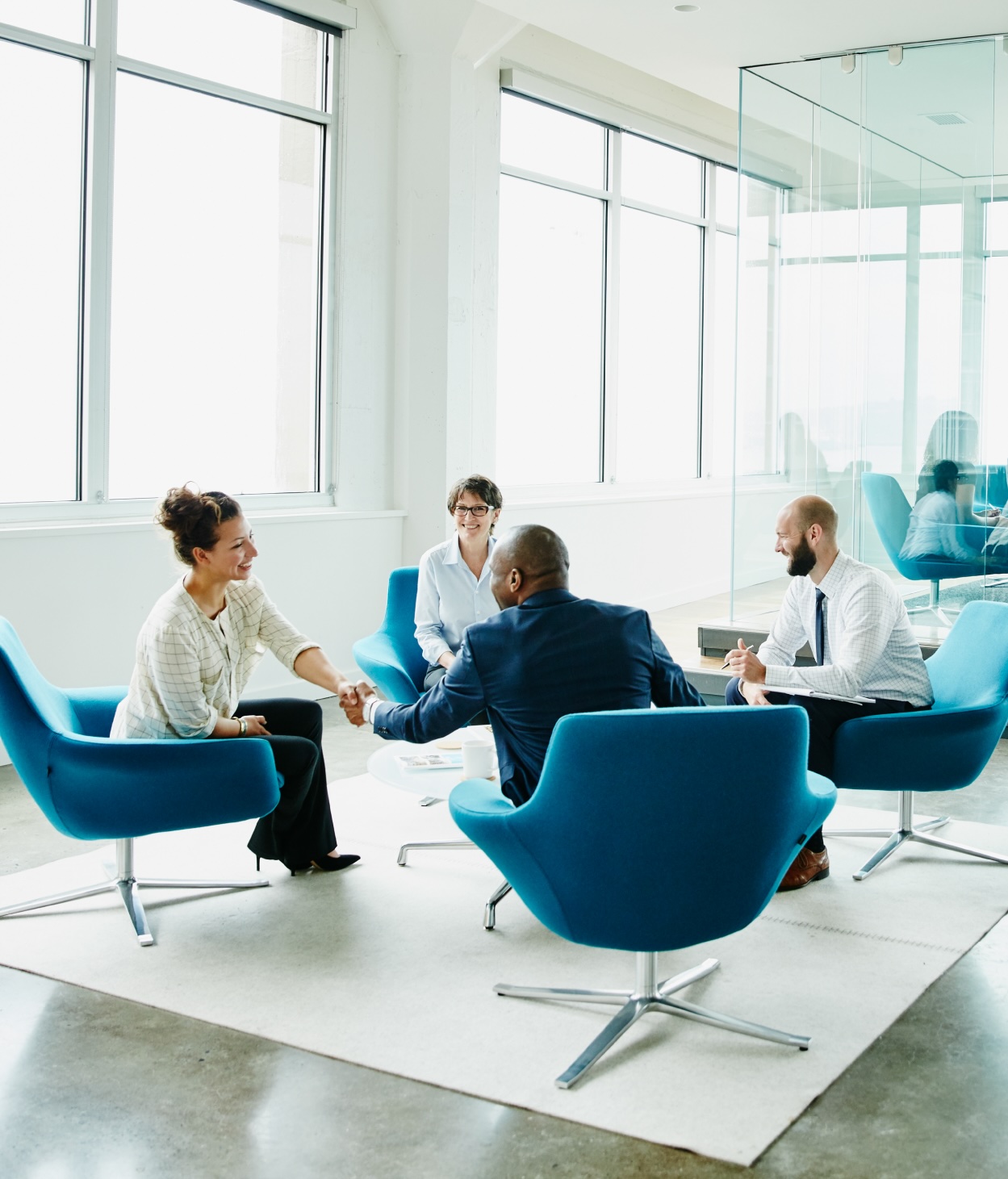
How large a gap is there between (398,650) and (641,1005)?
93.1 inches

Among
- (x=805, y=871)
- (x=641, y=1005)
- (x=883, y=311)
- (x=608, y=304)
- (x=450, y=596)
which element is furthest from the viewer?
(x=608, y=304)

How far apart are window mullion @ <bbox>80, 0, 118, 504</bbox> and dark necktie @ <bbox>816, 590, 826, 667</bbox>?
10.6ft

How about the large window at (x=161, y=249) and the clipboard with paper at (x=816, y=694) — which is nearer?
the clipboard with paper at (x=816, y=694)

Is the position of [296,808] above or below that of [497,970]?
above

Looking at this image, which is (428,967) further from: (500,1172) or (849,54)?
(849,54)

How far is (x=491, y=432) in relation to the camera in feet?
27.1

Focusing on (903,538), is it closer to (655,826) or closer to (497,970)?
(497,970)

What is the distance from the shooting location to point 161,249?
20.3 feet

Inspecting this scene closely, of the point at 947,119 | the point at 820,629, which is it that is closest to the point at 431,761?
the point at 820,629

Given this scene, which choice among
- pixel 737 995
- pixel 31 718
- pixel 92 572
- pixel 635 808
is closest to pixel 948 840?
pixel 737 995

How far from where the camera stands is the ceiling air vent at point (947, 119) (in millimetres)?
6109

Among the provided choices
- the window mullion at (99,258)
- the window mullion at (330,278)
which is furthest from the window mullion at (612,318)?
the window mullion at (99,258)

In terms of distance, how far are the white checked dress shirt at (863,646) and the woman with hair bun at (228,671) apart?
141cm

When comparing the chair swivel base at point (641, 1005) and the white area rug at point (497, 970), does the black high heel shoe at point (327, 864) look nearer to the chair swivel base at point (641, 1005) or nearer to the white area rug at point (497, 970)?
the white area rug at point (497, 970)
